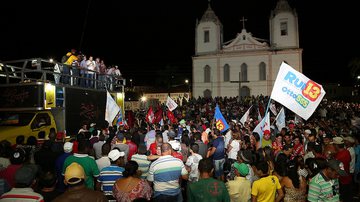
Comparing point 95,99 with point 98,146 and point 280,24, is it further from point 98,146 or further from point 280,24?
point 280,24

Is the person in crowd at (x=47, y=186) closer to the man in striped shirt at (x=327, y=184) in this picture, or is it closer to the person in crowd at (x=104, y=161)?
the person in crowd at (x=104, y=161)

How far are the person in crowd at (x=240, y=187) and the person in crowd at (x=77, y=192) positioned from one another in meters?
1.94

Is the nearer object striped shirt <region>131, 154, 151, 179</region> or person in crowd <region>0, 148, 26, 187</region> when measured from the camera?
person in crowd <region>0, 148, 26, 187</region>

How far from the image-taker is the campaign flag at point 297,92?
803 centimetres

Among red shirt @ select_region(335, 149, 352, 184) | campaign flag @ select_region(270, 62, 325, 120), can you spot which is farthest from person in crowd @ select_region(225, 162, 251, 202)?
campaign flag @ select_region(270, 62, 325, 120)

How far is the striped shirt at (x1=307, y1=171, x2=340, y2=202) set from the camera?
13.9ft

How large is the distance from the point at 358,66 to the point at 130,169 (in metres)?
40.3

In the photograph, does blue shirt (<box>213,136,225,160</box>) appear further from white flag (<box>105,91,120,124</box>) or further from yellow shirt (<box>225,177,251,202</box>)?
white flag (<box>105,91,120,124</box>)

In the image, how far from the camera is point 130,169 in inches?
172

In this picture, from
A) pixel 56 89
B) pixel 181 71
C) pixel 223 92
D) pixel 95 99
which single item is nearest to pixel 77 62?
pixel 95 99

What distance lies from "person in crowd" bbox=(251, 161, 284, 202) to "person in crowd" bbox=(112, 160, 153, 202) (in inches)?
62.3

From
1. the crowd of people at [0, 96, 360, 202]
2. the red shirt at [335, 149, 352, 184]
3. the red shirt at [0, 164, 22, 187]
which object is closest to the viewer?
the crowd of people at [0, 96, 360, 202]

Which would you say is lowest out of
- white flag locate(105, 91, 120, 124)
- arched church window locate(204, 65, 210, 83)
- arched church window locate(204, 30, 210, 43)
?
white flag locate(105, 91, 120, 124)

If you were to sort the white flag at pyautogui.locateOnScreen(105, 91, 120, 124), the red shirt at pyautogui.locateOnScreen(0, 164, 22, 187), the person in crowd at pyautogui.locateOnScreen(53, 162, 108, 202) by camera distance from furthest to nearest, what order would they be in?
the white flag at pyautogui.locateOnScreen(105, 91, 120, 124) < the red shirt at pyautogui.locateOnScreen(0, 164, 22, 187) < the person in crowd at pyautogui.locateOnScreen(53, 162, 108, 202)
